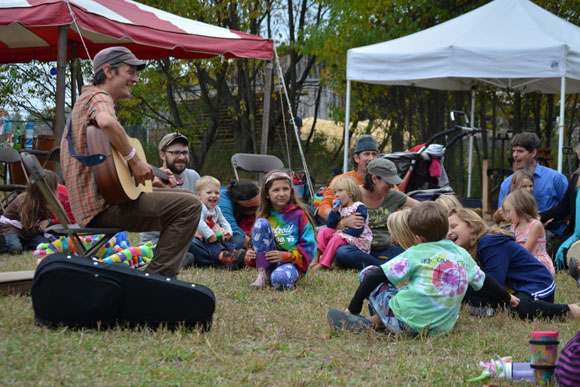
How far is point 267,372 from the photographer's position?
324 cm

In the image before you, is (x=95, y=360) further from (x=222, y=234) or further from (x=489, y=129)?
(x=489, y=129)

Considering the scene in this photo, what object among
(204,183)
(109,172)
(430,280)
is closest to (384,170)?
(204,183)

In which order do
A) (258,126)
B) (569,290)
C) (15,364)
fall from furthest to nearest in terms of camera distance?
(258,126) → (569,290) → (15,364)

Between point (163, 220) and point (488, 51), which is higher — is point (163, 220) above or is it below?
below

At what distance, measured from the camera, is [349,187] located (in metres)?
6.46

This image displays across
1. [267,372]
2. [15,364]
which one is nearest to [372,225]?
[267,372]

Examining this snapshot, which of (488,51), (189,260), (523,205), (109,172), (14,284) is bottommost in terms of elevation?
(189,260)

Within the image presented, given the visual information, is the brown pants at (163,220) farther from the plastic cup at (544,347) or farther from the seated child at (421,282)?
the plastic cup at (544,347)

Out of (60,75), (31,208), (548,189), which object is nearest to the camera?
(31,208)

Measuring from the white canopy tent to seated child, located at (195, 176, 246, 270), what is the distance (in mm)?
4386

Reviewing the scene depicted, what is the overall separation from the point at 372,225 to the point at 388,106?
10.5m

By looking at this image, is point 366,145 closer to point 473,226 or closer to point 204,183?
point 204,183

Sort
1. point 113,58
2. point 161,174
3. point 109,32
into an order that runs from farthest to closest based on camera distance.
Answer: point 109,32 → point 161,174 → point 113,58

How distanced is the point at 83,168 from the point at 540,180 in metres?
5.12
